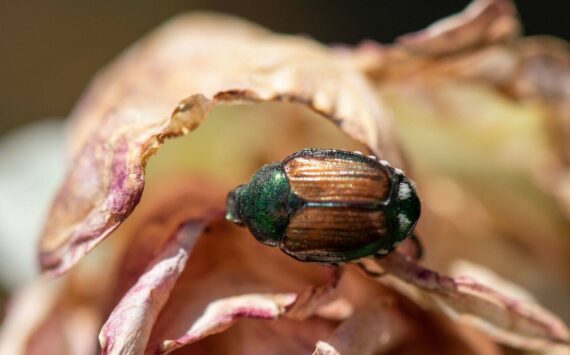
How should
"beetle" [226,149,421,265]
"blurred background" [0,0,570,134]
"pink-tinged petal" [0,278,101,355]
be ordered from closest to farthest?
1. "beetle" [226,149,421,265]
2. "pink-tinged petal" [0,278,101,355]
3. "blurred background" [0,0,570,134]

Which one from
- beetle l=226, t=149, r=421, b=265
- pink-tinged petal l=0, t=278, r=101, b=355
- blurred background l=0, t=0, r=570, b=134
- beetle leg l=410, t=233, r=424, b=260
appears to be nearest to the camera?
beetle l=226, t=149, r=421, b=265

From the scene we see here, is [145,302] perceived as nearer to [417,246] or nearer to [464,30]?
[417,246]

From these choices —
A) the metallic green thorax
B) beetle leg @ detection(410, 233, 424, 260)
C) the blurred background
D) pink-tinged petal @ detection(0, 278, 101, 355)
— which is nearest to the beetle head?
the metallic green thorax

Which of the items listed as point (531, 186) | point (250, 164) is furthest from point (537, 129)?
point (250, 164)

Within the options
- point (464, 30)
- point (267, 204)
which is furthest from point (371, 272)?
point (464, 30)

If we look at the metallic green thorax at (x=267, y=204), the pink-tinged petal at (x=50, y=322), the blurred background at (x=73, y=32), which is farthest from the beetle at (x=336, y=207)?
the blurred background at (x=73, y=32)

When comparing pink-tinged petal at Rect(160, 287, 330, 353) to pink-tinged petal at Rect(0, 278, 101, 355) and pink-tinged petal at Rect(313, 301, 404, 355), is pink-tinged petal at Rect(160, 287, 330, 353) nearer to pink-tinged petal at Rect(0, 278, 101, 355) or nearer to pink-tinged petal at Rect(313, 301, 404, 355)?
pink-tinged petal at Rect(313, 301, 404, 355)

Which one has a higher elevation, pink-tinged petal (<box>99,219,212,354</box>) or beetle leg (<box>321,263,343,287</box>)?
pink-tinged petal (<box>99,219,212,354</box>)
